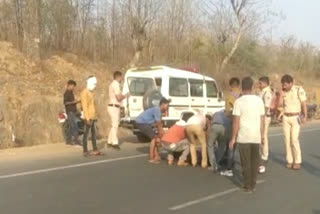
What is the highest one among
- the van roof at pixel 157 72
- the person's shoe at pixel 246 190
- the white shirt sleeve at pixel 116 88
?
the van roof at pixel 157 72

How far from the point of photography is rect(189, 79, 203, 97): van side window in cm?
2046

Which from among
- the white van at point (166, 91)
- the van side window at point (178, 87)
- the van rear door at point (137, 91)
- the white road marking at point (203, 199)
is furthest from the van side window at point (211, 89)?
the white road marking at point (203, 199)

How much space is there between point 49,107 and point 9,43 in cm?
923

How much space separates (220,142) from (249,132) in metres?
2.28

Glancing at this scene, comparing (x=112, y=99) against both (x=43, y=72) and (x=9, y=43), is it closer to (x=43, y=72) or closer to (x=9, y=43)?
(x=43, y=72)

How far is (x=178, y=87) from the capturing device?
786 inches

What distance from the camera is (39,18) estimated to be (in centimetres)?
2898

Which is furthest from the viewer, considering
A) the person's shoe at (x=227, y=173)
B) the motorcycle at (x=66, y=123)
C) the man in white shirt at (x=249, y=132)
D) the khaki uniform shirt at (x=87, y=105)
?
the motorcycle at (x=66, y=123)

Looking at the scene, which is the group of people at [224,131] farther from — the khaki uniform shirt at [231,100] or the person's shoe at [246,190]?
the person's shoe at [246,190]

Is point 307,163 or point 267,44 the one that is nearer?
point 307,163

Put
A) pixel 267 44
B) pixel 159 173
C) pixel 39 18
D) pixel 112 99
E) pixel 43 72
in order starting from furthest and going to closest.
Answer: pixel 267 44, pixel 39 18, pixel 43 72, pixel 112 99, pixel 159 173

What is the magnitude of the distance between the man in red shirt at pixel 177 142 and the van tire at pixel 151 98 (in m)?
4.80

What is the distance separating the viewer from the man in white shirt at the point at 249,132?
10438mm

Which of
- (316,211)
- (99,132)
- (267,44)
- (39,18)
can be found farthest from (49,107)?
(267,44)
